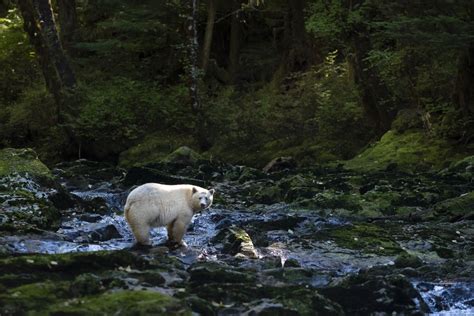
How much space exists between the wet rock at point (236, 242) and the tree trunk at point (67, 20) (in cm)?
2217

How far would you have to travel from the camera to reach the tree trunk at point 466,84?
1869cm

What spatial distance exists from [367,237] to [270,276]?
3170 millimetres

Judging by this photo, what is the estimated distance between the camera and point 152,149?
2541 centimetres

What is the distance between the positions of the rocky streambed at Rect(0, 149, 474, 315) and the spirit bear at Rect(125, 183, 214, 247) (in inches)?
17.5

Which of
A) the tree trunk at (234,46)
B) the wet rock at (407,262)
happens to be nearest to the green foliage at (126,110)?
the tree trunk at (234,46)

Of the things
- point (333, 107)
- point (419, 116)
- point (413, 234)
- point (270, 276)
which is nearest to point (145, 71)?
point (333, 107)

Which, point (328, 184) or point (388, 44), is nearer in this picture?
point (328, 184)

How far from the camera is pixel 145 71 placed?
101ft

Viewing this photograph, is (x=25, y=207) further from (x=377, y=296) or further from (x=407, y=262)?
(x=377, y=296)

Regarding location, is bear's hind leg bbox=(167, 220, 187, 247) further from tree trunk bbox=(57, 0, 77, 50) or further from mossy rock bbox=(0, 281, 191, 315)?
tree trunk bbox=(57, 0, 77, 50)

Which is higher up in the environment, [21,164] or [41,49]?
[41,49]

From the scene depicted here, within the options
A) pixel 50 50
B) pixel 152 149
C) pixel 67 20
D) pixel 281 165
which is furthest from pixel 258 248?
pixel 67 20

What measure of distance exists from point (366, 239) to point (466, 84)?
29.7ft

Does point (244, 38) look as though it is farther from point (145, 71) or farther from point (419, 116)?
point (419, 116)
